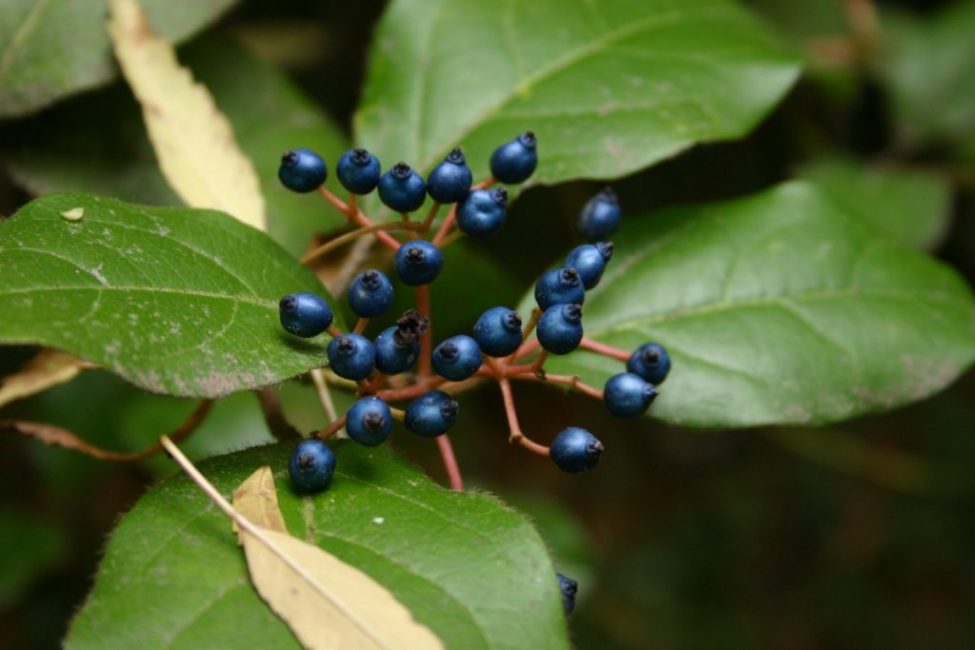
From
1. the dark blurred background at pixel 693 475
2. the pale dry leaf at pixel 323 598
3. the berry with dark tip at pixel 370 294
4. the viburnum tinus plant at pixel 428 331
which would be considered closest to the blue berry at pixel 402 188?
the viburnum tinus plant at pixel 428 331

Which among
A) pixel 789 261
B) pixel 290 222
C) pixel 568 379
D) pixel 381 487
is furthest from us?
pixel 290 222

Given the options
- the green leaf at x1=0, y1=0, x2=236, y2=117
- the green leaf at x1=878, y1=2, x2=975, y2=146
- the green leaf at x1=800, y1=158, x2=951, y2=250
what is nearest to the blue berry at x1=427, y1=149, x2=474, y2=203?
the green leaf at x1=0, y1=0, x2=236, y2=117

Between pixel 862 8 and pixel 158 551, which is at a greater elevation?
pixel 158 551

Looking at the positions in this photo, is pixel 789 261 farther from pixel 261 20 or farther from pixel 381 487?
pixel 261 20

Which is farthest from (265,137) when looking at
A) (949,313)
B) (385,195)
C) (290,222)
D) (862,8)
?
(862,8)

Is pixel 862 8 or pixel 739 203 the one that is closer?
pixel 739 203

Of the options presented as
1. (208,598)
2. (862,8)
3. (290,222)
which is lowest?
(862,8)

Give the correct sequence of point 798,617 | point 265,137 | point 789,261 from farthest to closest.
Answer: point 798,617 → point 265,137 → point 789,261

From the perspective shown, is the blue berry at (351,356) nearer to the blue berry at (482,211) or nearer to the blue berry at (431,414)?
the blue berry at (431,414)
